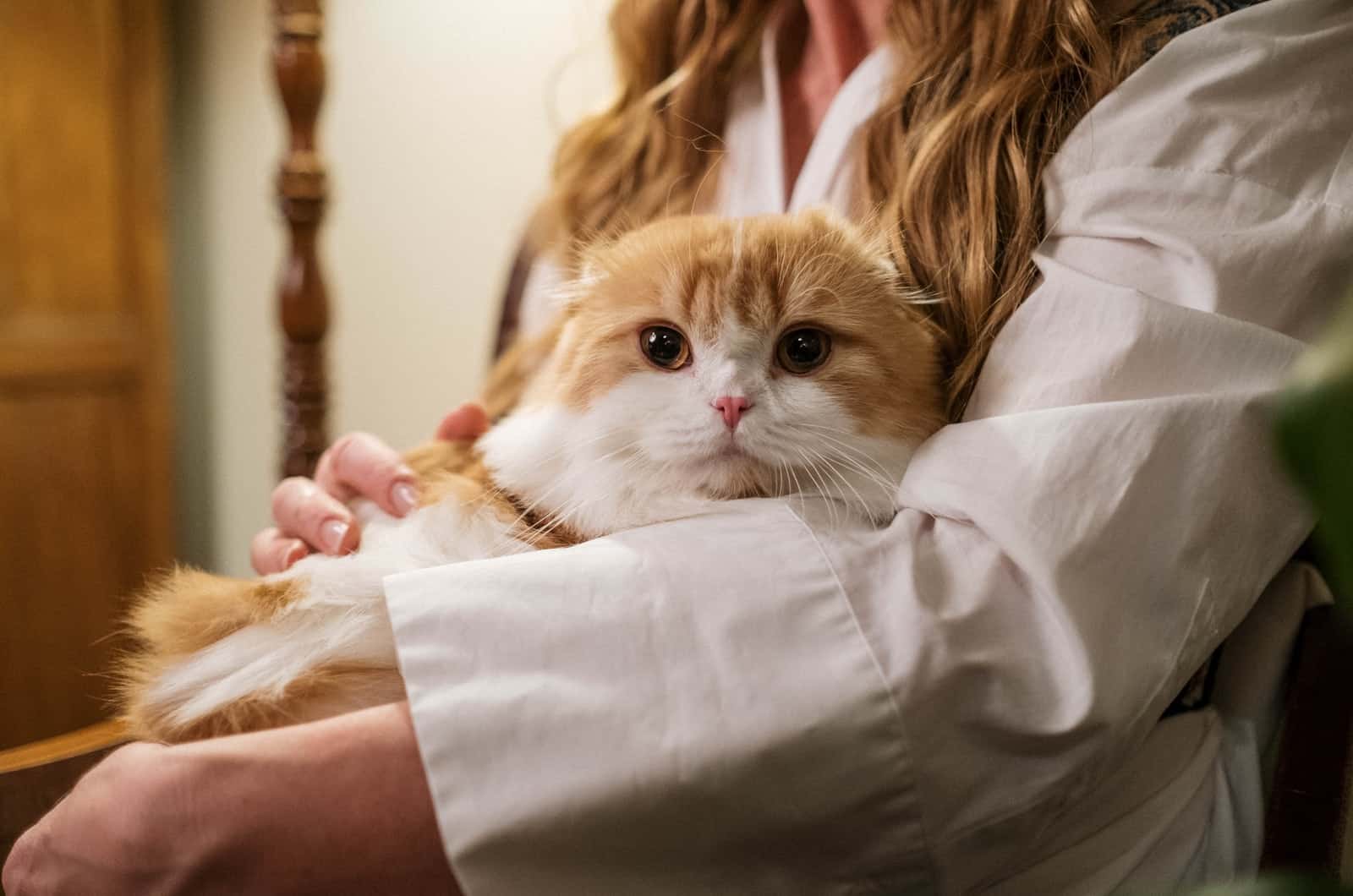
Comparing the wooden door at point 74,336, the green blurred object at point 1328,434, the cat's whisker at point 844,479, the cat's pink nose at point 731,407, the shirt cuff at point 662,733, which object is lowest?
the wooden door at point 74,336

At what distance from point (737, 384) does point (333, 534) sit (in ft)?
1.27

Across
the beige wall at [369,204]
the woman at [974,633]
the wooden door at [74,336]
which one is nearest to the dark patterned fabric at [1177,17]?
the woman at [974,633]

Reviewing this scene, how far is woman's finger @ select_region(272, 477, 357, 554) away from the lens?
87cm

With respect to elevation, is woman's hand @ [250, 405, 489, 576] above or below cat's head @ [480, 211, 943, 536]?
below

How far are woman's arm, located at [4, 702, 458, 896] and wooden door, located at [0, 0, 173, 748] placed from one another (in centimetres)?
183

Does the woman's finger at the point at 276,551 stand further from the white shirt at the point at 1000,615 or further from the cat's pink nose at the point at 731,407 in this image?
the cat's pink nose at the point at 731,407

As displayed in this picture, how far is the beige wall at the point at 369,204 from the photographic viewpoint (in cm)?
203

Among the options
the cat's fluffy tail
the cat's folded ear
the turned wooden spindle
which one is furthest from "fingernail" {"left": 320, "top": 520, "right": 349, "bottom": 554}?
the turned wooden spindle

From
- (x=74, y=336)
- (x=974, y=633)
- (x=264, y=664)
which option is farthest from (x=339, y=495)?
(x=74, y=336)

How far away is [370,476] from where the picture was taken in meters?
0.94

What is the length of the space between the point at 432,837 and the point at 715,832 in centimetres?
16

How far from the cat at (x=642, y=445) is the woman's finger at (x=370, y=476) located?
0.21 ft

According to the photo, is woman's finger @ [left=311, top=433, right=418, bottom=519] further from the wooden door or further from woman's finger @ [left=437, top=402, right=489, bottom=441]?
the wooden door

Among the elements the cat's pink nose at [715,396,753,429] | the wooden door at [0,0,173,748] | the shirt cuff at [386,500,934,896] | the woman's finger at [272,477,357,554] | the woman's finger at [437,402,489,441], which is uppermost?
the cat's pink nose at [715,396,753,429]
